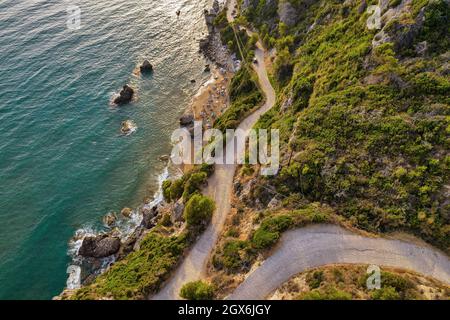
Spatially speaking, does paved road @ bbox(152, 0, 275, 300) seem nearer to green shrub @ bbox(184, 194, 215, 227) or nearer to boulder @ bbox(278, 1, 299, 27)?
green shrub @ bbox(184, 194, 215, 227)

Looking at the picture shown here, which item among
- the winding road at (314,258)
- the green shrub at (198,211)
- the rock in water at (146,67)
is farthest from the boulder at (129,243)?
the rock in water at (146,67)

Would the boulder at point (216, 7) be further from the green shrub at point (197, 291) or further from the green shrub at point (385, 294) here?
the green shrub at point (385, 294)

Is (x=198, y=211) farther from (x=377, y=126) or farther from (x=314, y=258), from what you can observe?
(x=377, y=126)

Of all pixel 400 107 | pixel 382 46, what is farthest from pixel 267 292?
pixel 382 46

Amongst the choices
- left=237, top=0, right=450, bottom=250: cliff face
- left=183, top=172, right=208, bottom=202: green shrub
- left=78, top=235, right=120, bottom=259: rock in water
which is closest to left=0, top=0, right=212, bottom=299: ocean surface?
left=78, top=235, right=120, bottom=259: rock in water

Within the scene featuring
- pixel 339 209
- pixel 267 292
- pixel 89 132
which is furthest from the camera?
pixel 89 132

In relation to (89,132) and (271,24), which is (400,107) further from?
(89,132)
